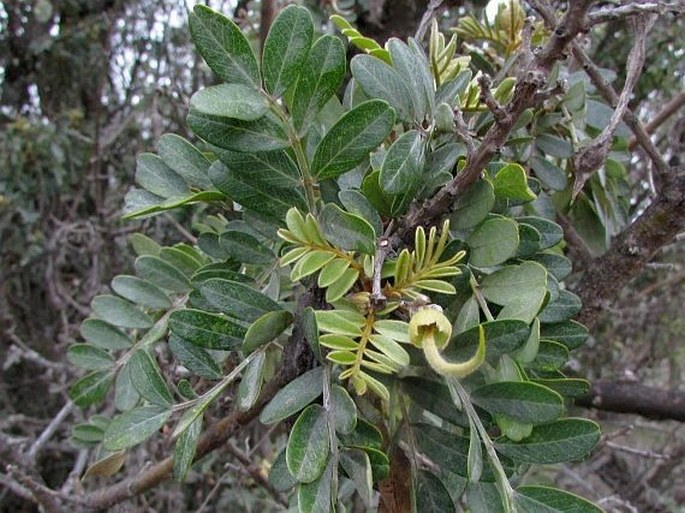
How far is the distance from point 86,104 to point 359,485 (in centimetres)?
A: 204

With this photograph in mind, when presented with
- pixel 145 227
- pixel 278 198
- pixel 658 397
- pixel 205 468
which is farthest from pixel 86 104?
pixel 278 198

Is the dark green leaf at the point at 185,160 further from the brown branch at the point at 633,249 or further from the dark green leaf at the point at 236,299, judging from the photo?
the brown branch at the point at 633,249

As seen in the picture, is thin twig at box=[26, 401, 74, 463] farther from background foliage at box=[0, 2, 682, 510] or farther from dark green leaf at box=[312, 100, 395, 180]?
dark green leaf at box=[312, 100, 395, 180]

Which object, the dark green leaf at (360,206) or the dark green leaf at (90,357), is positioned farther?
the dark green leaf at (90,357)

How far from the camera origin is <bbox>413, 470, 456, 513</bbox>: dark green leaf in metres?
0.43

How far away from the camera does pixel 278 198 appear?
422 millimetres

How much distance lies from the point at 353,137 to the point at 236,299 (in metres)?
0.12

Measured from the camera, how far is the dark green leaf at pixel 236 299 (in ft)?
1.35

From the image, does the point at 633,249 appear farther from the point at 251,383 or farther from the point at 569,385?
the point at 251,383

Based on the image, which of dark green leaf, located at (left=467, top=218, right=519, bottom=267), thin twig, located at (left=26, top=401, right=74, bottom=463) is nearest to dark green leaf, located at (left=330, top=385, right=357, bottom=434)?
dark green leaf, located at (left=467, top=218, right=519, bottom=267)

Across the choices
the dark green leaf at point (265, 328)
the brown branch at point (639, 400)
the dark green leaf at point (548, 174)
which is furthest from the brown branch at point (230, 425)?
the brown branch at point (639, 400)

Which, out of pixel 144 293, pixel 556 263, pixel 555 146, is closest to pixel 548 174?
pixel 555 146

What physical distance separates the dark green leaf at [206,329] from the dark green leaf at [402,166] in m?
0.13

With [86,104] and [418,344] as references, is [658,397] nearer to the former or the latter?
[418,344]
